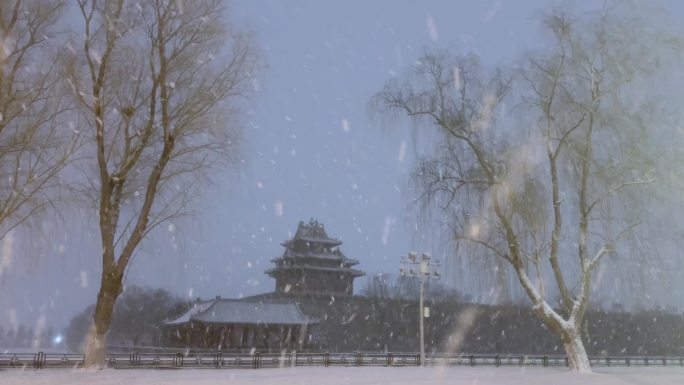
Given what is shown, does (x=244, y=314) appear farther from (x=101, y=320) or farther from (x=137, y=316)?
(x=137, y=316)

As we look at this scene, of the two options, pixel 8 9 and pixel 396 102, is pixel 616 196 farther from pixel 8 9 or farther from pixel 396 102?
pixel 8 9

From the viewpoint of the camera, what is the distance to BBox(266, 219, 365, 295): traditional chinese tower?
5562 centimetres

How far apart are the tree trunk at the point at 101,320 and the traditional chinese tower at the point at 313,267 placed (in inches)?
1593

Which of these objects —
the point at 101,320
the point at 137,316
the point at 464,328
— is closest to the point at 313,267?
the point at 464,328

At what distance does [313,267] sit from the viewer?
55.6 metres

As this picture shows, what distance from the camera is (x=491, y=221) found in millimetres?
17125

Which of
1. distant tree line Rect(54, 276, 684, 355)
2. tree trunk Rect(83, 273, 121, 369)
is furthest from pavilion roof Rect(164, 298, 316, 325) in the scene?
Answer: tree trunk Rect(83, 273, 121, 369)

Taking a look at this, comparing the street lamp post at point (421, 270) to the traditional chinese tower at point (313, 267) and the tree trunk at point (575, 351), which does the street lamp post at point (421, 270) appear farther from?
the traditional chinese tower at point (313, 267)

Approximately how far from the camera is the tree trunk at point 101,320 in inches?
551

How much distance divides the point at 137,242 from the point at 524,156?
10.9 meters

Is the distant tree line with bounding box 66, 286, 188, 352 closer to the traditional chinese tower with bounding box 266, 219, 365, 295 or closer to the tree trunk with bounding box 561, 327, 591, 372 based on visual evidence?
the traditional chinese tower with bounding box 266, 219, 365, 295

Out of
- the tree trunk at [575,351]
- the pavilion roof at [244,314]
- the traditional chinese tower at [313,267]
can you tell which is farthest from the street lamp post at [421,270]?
the traditional chinese tower at [313,267]

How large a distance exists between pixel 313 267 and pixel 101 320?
138 feet

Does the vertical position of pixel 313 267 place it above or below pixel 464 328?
above
